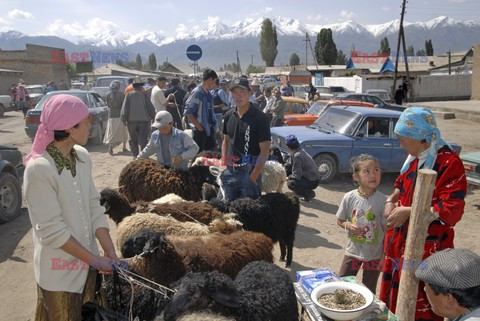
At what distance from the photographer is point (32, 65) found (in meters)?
40.3

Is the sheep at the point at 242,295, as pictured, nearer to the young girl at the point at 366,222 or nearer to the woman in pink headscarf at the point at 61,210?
the woman in pink headscarf at the point at 61,210

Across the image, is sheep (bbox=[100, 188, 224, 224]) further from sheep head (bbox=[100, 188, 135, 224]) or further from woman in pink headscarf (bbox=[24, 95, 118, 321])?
woman in pink headscarf (bbox=[24, 95, 118, 321])

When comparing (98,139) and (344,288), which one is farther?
(98,139)

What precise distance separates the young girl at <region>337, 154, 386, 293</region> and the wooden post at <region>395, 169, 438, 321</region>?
2.39 ft

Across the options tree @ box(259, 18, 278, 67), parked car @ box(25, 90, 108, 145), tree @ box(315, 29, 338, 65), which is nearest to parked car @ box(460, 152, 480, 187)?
parked car @ box(25, 90, 108, 145)

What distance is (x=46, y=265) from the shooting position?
2223 mm

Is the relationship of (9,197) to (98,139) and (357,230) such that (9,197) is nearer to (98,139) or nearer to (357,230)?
(357,230)

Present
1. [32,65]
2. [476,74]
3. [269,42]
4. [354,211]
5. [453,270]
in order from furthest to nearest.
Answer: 1. [269,42]
2. [32,65]
3. [476,74]
4. [354,211]
5. [453,270]

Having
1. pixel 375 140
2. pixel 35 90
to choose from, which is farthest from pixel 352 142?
pixel 35 90

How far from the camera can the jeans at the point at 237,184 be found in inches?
181

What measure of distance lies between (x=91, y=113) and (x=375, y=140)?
8.65 meters

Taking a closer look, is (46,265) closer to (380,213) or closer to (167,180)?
(380,213)

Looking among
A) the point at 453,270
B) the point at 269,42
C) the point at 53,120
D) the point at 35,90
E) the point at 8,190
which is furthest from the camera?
the point at 269,42

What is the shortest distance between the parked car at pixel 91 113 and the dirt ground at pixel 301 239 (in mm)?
2278
